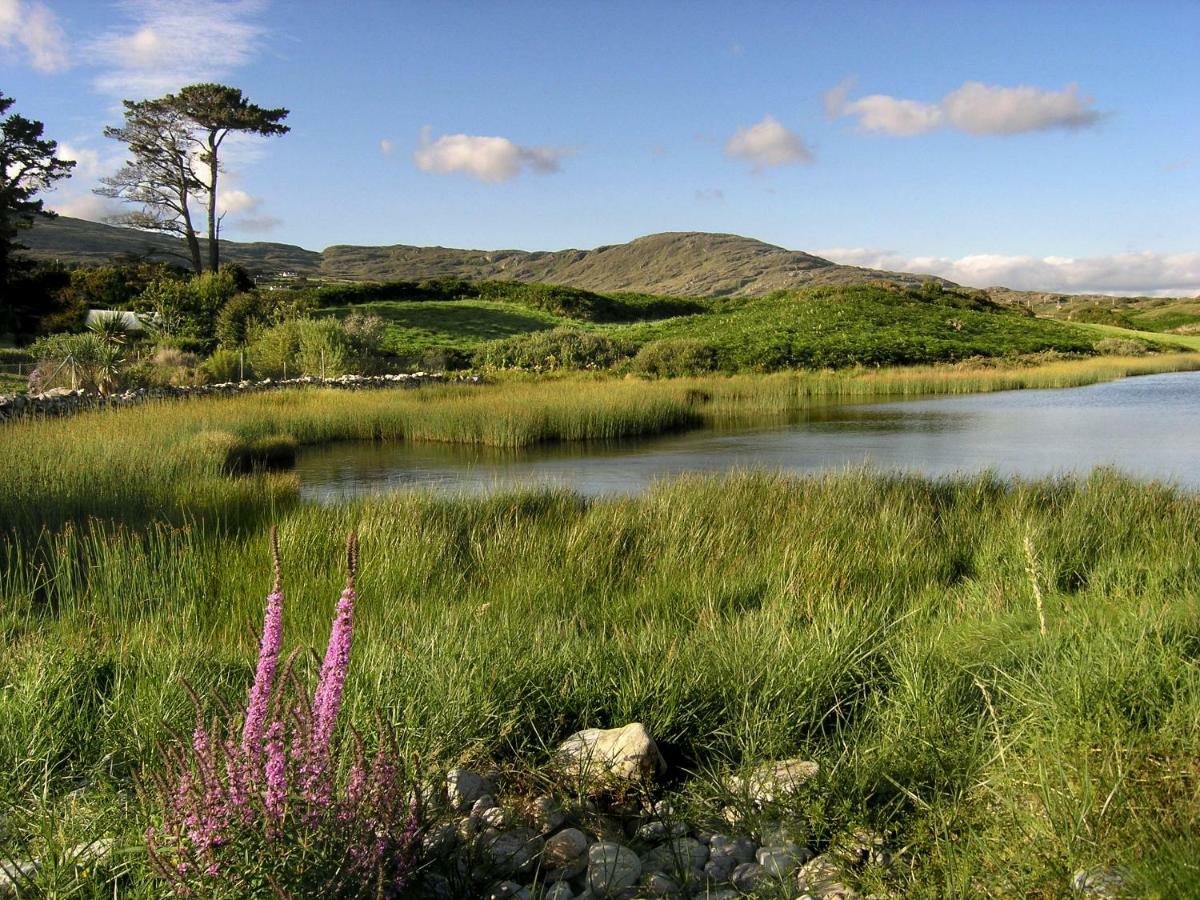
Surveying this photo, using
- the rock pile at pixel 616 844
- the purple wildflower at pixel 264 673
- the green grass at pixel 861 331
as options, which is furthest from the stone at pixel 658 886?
the green grass at pixel 861 331

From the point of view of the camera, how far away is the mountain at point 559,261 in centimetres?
7544

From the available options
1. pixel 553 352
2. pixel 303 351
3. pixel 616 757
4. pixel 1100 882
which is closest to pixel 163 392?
pixel 303 351

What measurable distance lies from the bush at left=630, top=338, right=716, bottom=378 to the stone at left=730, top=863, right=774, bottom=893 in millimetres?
21745

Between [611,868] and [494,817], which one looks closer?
[611,868]

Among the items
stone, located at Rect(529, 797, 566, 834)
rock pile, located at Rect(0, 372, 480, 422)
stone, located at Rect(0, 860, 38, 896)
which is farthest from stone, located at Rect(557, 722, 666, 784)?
rock pile, located at Rect(0, 372, 480, 422)

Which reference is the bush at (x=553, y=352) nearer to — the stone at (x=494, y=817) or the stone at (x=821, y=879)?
the stone at (x=494, y=817)

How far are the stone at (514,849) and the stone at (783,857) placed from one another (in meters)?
0.57

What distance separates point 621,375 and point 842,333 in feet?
33.2

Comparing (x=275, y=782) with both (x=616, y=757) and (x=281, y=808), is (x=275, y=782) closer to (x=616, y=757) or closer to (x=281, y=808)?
(x=281, y=808)

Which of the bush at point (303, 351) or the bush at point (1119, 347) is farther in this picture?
the bush at point (1119, 347)

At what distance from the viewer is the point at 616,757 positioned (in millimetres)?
2777

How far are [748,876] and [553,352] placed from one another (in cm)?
2419

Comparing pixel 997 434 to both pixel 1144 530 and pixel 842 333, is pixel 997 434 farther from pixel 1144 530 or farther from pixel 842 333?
pixel 842 333

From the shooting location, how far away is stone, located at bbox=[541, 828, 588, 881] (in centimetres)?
241
